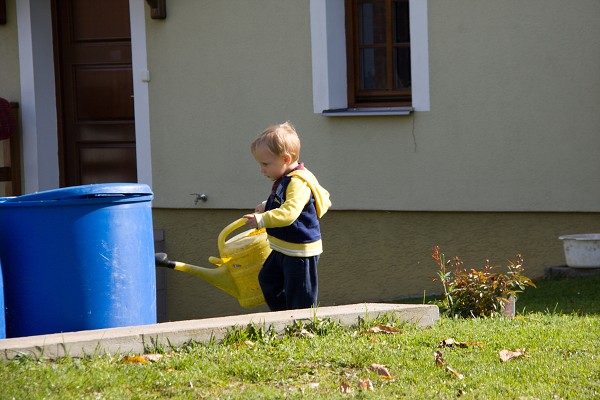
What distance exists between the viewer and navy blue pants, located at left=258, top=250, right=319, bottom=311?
5.87 m

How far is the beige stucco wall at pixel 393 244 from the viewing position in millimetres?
8688

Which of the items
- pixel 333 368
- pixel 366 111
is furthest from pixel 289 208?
pixel 366 111

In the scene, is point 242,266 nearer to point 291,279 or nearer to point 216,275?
point 216,275

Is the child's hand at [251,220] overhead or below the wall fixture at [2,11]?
below

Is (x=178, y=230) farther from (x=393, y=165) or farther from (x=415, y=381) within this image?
(x=415, y=381)

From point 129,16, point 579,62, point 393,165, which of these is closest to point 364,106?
point 393,165

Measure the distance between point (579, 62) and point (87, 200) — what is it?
180 inches

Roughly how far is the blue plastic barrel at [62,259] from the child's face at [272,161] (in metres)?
0.91

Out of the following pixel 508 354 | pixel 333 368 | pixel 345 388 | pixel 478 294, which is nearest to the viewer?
pixel 345 388

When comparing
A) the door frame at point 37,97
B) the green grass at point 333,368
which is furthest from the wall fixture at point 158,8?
the green grass at point 333,368

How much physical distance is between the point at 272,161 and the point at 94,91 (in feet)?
18.1

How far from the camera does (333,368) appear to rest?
181 inches

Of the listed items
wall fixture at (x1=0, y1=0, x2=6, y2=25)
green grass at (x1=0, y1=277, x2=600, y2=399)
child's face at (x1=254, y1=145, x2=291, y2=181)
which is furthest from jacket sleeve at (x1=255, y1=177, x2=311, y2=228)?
wall fixture at (x1=0, y1=0, x2=6, y2=25)

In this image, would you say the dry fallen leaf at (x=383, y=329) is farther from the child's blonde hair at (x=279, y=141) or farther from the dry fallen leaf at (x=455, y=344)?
the child's blonde hair at (x=279, y=141)
